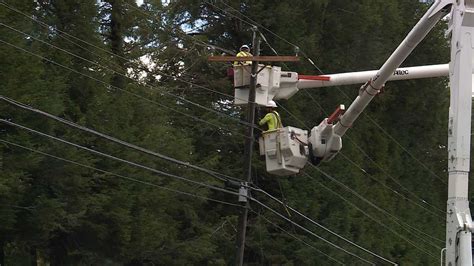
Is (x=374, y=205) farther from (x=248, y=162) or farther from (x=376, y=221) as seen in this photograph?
(x=248, y=162)

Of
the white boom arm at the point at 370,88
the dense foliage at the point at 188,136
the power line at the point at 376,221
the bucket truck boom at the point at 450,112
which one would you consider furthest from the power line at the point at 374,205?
the white boom arm at the point at 370,88

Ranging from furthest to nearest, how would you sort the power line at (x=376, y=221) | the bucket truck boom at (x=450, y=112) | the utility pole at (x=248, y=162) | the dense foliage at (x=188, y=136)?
the power line at (x=376, y=221)
the dense foliage at (x=188, y=136)
the utility pole at (x=248, y=162)
the bucket truck boom at (x=450, y=112)

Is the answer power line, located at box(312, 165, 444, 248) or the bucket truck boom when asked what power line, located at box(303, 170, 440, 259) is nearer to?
power line, located at box(312, 165, 444, 248)

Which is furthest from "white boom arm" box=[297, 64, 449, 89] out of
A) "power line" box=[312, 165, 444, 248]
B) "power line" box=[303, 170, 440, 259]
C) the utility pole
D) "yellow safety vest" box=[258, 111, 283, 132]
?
"power line" box=[303, 170, 440, 259]

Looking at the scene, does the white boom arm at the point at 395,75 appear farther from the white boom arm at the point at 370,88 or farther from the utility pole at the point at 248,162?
the utility pole at the point at 248,162

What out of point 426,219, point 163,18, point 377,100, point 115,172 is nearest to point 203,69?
point 163,18

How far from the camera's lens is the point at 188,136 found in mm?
27156

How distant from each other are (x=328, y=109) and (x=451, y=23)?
1057 inches

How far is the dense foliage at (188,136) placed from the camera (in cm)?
1819

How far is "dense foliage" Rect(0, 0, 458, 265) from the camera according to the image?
59.7 feet

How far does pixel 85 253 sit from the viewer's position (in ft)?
66.8

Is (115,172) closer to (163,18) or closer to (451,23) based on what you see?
(163,18)

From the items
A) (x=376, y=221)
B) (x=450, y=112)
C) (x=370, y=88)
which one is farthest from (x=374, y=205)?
(x=450, y=112)

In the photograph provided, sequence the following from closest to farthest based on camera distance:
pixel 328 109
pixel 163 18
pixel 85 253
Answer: pixel 85 253 → pixel 163 18 → pixel 328 109
